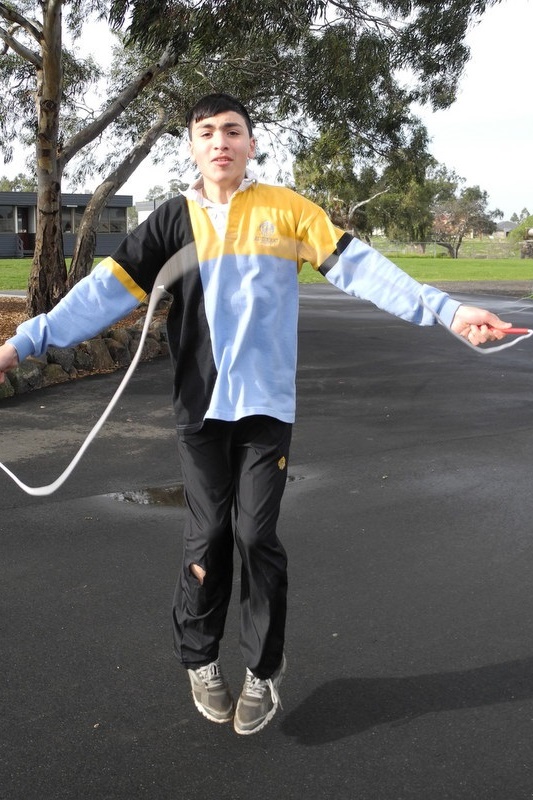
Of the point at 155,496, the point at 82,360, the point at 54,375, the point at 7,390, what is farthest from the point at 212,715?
the point at 82,360

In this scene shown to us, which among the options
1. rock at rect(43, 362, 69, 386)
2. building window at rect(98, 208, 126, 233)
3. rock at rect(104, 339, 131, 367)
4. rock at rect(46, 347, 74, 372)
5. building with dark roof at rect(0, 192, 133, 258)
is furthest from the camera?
building window at rect(98, 208, 126, 233)

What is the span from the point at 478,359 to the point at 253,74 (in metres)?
9.18

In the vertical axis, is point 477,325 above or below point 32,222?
above

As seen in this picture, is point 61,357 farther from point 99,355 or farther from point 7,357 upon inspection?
point 7,357

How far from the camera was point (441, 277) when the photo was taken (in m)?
39.8

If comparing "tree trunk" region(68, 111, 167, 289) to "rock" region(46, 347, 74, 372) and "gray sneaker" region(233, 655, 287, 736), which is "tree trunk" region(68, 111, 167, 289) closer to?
"rock" region(46, 347, 74, 372)

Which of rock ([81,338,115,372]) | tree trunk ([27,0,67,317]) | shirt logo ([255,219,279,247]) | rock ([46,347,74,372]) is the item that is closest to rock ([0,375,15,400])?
rock ([46,347,74,372])

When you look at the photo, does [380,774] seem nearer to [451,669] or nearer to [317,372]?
[451,669]

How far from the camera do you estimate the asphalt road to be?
3.06 m

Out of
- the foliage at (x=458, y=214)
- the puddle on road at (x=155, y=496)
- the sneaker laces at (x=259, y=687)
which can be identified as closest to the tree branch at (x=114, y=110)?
the puddle on road at (x=155, y=496)

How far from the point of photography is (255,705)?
332 centimetres

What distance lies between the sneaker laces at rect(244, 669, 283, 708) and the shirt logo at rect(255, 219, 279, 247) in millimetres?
1523

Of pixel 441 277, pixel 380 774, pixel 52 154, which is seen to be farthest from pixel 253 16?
pixel 441 277

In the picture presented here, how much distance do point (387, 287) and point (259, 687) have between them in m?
1.47
